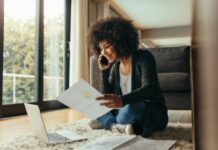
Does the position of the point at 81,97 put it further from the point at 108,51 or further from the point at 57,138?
the point at 108,51

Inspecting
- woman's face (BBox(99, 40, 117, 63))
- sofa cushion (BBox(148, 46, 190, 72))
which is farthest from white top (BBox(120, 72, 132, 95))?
sofa cushion (BBox(148, 46, 190, 72))

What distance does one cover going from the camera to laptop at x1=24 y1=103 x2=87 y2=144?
1150 millimetres

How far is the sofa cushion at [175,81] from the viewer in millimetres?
2439

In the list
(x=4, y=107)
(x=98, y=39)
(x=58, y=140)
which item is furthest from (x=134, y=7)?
(x=58, y=140)

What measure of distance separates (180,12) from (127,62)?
3.95 meters

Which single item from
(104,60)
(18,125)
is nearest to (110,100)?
(104,60)

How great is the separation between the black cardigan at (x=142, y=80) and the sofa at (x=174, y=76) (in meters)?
0.69

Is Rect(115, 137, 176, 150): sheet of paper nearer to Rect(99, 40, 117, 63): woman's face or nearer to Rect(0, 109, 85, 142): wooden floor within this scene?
Rect(99, 40, 117, 63): woman's face

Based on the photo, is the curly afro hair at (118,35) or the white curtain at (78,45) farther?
the white curtain at (78,45)

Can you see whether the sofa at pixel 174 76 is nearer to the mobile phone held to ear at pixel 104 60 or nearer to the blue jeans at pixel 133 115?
the mobile phone held to ear at pixel 104 60

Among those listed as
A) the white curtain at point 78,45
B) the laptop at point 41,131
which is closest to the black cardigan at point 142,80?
the laptop at point 41,131

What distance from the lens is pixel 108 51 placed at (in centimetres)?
151

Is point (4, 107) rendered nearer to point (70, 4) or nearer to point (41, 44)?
point (41, 44)

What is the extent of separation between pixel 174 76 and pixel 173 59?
21 centimetres
